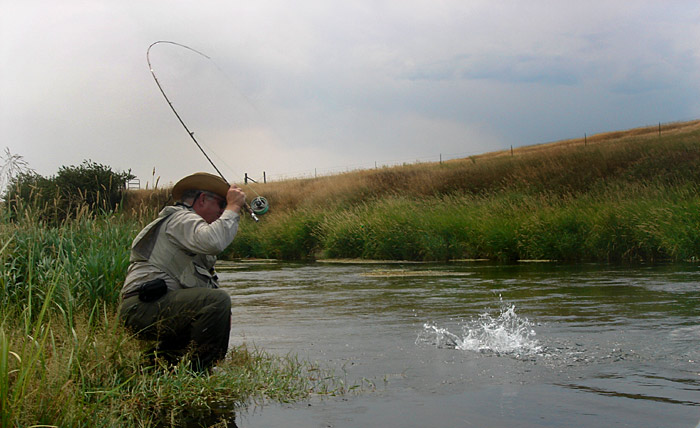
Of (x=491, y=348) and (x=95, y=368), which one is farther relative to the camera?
(x=491, y=348)

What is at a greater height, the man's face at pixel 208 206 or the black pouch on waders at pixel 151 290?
the man's face at pixel 208 206

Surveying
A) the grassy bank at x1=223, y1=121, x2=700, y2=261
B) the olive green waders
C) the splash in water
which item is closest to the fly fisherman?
the olive green waders

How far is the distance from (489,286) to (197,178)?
8718 mm

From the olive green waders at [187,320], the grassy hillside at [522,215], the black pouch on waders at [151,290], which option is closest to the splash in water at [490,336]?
the olive green waders at [187,320]

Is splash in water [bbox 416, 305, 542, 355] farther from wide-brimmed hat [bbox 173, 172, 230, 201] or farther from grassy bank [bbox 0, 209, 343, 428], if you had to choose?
wide-brimmed hat [bbox 173, 172, 230, 201]

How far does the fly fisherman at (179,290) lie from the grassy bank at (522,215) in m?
15.4

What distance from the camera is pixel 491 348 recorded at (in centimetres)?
738

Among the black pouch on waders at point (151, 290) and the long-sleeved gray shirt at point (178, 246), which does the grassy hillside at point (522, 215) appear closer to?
the long-sleeved gray shirt at point (178, 246)

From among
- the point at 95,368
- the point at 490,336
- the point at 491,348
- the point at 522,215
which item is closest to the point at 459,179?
the point at 522,215

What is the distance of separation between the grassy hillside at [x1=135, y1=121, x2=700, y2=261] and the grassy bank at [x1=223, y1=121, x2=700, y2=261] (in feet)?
0.11

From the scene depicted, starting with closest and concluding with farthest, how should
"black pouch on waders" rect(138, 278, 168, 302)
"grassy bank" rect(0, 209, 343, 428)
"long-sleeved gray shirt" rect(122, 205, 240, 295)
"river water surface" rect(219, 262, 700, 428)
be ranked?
1. "grassy bank" rect(0, 209, 343, 428)
2. "river water surface" rect(219, 262, 700, 428)
3. "long-sleeved gray shirt" rect(122, 205, 240, 295)
4. "black pouch on waders" rect(138, 278, 168, 302)

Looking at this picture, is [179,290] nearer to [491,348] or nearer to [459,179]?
[491,348]

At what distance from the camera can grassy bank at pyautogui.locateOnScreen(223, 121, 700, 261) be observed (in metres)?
20.2

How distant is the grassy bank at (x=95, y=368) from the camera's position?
12.5 ft
